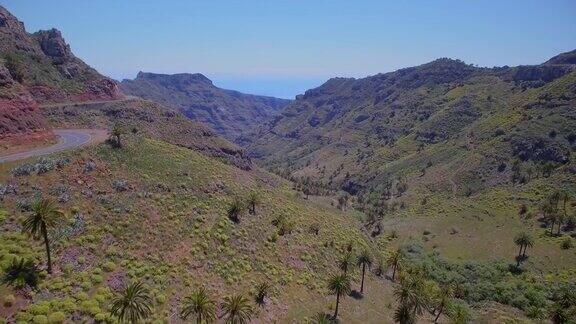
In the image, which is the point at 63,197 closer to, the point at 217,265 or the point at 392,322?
the point at 217,265

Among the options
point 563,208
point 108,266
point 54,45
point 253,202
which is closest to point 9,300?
point 108,266

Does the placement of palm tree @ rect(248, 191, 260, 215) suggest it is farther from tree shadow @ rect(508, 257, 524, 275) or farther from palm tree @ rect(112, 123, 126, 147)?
tree shadow @ rect(508, 257, 524, 275)

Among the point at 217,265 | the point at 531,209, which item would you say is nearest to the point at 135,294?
the point at 217,265

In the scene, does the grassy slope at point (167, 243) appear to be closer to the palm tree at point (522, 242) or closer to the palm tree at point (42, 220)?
the palm tree at point (42, 220)

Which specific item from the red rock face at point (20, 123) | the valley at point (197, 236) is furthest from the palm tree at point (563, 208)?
the red rock face at point (20, 123)

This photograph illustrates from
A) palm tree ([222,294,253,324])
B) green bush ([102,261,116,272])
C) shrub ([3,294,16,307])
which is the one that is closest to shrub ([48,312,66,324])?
shrub ([3,294,16,307])
